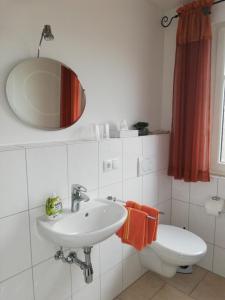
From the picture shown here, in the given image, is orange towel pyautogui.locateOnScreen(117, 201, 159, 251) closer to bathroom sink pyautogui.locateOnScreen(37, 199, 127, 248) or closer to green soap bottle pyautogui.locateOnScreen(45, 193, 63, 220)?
bathroom sink pyautogui.locateOnScreen(37, 199, 127, 248)

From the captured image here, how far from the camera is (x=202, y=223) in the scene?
2.19 metres

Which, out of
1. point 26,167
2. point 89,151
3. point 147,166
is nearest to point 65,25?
point 89,151

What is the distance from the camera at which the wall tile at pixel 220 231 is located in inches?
81.0

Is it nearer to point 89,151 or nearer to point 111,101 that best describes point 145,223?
point 89,151

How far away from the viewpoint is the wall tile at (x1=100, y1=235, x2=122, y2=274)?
5.77 feet

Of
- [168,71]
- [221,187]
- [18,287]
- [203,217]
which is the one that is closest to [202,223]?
[203,217]

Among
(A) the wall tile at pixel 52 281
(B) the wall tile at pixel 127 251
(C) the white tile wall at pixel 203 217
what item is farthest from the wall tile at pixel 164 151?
(A) the wall tile at pixel 52 281

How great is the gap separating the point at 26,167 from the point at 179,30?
1728mm

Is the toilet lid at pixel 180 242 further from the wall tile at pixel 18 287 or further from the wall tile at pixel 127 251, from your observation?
the wall tile at pixel 18 287

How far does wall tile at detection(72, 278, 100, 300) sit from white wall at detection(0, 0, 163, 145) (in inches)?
43.0

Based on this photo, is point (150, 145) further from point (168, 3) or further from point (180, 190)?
point (168, 3)

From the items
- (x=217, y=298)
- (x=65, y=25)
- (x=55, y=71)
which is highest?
(x=65, y=25)

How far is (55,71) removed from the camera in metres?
1.47

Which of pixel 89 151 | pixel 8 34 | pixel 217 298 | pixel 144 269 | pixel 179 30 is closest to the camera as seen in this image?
pixel 8 34
